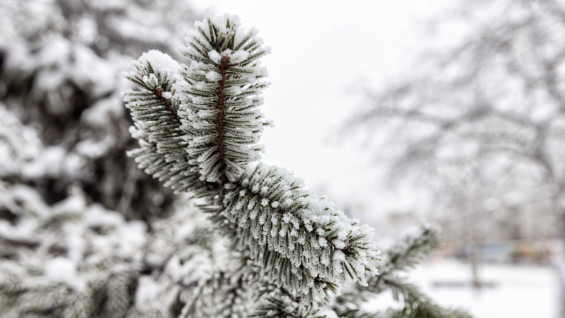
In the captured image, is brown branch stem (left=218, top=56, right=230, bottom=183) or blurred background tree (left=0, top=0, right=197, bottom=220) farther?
blurred background tree (left=0, top=0, right=197, bottom=220)

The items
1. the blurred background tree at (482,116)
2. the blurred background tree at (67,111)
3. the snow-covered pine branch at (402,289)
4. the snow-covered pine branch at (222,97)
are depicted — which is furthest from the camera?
the blurred background tree at (482,116)

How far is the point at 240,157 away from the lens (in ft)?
1.47

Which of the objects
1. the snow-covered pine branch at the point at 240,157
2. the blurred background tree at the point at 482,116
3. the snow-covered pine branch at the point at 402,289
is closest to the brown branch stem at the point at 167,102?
the snow-covered pine branch at the point at 240,157

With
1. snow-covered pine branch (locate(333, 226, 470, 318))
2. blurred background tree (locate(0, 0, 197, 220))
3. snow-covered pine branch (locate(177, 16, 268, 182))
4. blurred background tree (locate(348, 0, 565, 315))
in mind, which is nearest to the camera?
snow-covered pine branch (locate(177, 16, 268, 182))

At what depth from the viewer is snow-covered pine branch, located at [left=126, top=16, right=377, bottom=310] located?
0.36 m

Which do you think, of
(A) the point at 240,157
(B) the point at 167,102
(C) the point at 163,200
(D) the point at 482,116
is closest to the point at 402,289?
(A) the point at 240,157

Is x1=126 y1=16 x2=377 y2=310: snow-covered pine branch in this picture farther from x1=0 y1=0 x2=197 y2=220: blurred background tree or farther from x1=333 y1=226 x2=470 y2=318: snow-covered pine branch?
x1=0 y1=0 x2=197 y2=220: blurred background tree

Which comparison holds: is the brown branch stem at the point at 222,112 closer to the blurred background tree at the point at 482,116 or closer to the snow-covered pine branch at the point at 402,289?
the snow-covered pine branch at the point at 402,289

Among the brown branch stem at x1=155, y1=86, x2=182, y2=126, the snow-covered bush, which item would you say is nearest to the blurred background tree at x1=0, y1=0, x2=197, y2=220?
the snow-covered bush

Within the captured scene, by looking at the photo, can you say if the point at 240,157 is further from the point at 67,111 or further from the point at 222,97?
the point at 67,111

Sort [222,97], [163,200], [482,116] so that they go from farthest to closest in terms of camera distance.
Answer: [482,116] < [163,200] < [222,97]

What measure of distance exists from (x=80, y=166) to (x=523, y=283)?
13.7m

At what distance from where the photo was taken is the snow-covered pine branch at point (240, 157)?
363 mm

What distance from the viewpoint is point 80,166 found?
2312mm
